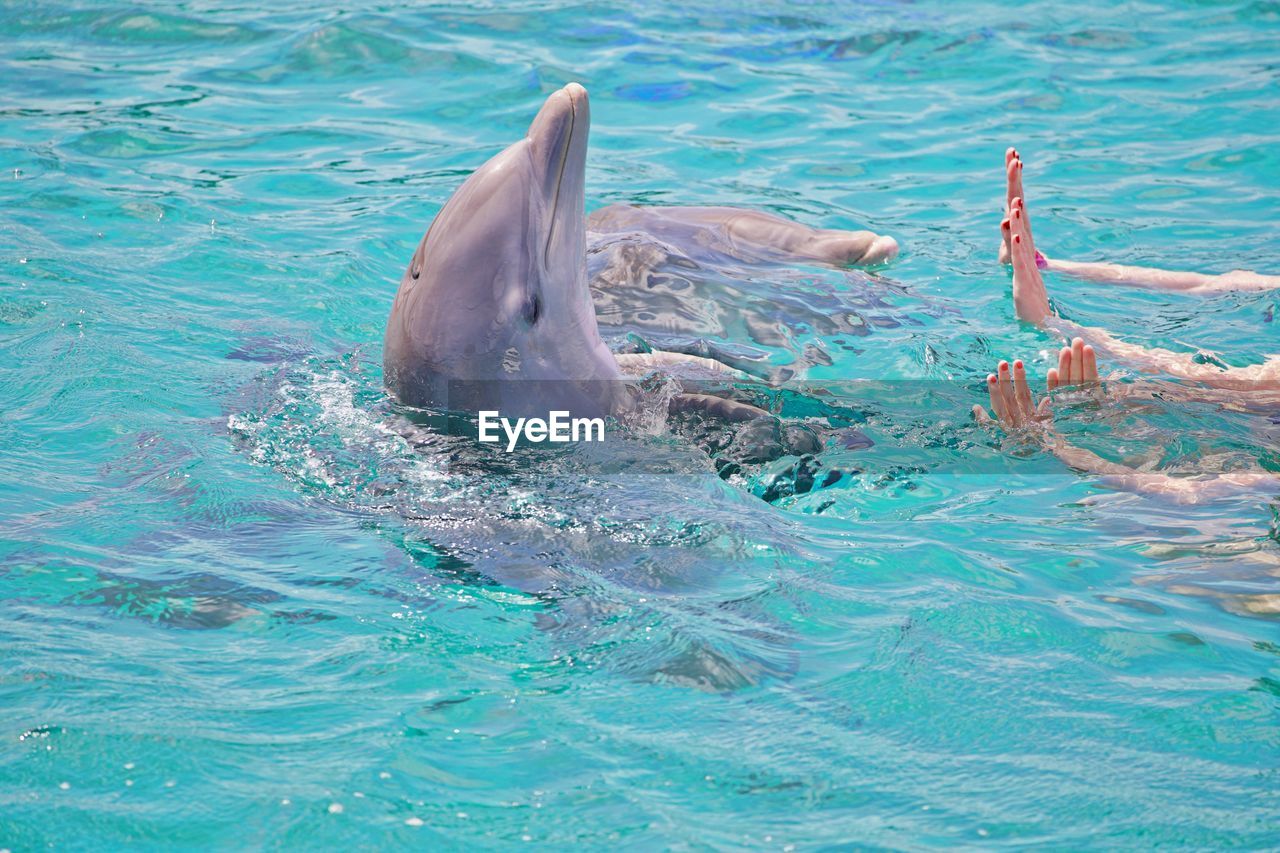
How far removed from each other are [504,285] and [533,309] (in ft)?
0.48

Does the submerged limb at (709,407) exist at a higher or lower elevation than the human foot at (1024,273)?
lower

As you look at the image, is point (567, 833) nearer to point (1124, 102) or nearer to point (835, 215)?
point (835, 215)

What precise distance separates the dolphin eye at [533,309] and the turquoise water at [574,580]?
56 cm

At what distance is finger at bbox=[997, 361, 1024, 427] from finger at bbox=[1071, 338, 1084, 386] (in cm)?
32

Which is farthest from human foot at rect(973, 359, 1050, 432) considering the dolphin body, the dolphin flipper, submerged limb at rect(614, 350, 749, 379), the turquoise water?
the dolphin flipper

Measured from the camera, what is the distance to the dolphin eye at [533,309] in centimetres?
417

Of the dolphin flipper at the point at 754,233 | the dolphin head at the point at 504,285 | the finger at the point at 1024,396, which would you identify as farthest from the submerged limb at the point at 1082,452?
the dolphin flipper at the point at 754,233

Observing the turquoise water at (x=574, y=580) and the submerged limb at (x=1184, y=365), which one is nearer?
the turquoise water at (x=574, y=580)

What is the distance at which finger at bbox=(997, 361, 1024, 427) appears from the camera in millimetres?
4859

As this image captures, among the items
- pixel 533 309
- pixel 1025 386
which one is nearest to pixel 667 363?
pixel 533 309

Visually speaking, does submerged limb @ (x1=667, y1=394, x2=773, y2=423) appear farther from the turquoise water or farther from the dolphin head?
the dolphin head

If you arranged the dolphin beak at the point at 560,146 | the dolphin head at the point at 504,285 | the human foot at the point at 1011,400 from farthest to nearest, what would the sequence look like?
the human foot at the point at 1011,400, the dolphin beak at the point at 560,146, the dolphin head at the point at 504,285

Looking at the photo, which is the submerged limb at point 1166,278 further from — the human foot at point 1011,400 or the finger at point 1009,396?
the finger at point 1009,396

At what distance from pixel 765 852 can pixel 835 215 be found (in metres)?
6.06
